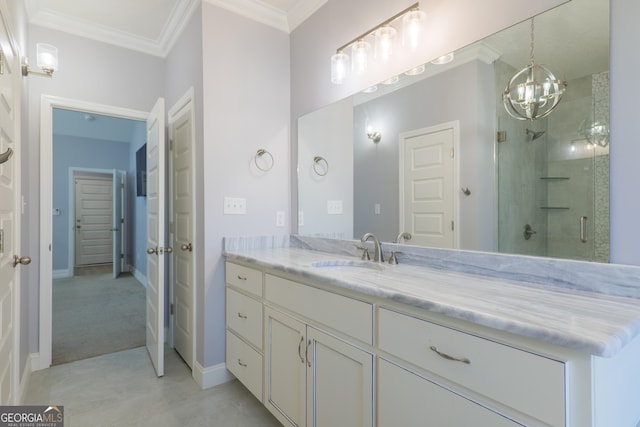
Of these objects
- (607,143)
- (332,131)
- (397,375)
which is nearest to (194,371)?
(397,375)

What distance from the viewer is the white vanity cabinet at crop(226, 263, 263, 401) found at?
186cm

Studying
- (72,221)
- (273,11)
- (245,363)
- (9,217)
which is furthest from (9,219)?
(72,221)

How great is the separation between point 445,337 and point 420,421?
0.30 m

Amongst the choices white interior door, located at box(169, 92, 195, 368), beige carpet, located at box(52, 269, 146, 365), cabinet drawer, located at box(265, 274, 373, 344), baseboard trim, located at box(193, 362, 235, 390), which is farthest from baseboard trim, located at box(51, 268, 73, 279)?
cabinet drawer, located at box(265, 274, 373, 344)

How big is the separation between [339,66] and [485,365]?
177 cm

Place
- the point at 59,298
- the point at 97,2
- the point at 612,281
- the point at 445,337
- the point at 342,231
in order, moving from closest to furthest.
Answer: the point at 445,337 < the point at 612,281 < the point at 342,231 < the point at 97,2 < the point at 59,298

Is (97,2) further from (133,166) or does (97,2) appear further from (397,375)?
(133,166)

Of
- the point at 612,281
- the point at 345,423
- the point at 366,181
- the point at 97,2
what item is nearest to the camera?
the point at 612,281

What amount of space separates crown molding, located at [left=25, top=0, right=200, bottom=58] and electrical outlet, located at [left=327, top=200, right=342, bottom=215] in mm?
1602

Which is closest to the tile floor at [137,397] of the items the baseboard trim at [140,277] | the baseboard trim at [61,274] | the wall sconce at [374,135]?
the wall sconce at [374,135]

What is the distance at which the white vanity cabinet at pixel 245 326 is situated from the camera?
1.86 metres

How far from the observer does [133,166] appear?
243 inches

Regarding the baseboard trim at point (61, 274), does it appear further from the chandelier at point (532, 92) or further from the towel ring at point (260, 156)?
the chandelier at point (532, 92)

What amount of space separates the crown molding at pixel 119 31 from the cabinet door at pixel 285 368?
7.01 feet
